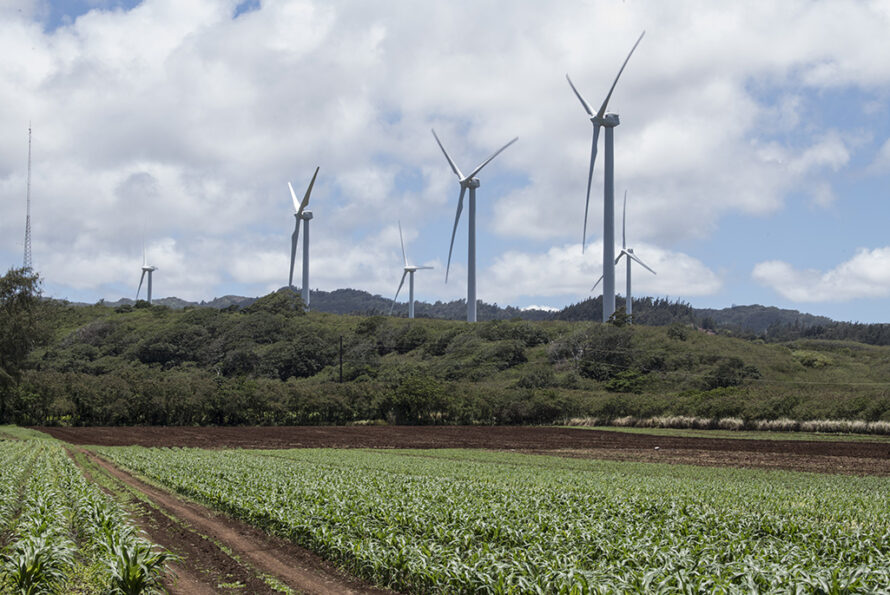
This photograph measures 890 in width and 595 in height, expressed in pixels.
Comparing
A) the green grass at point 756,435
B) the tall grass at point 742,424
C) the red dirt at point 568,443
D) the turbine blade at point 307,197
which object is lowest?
the red dirt at point 568,443

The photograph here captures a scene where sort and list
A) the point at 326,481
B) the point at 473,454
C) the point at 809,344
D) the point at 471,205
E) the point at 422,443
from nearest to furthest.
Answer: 1. the point at 326,481
2. the point at 473,454
3. the point at 422,443
4. the point at 471,205
5. the point at 809,344

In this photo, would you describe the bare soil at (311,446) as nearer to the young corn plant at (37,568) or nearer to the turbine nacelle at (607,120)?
the young corn plant at (37,568)

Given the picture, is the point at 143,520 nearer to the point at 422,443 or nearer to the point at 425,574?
the point at 425,574

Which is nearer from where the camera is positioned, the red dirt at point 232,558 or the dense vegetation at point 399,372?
the red dirt at point 232,558

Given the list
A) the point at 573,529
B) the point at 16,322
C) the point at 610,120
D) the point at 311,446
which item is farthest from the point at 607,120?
the point at 573,529

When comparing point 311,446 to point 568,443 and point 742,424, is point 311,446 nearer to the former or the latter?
point 568,443

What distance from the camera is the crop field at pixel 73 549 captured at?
11969 millimetres

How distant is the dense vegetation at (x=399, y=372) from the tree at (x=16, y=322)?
7.68ft

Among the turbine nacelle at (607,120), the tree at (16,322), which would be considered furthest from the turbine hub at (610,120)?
the tree at (16,322)

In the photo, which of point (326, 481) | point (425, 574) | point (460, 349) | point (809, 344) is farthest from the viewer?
point (809, 344)

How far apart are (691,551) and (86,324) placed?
539 ft

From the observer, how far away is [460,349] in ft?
444

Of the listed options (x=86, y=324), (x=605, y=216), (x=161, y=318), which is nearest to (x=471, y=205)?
(x=605, y=216)

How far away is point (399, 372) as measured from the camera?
118875 mm
